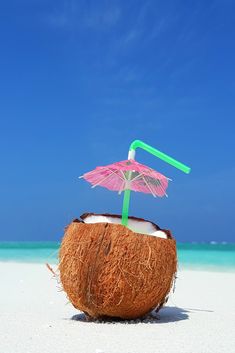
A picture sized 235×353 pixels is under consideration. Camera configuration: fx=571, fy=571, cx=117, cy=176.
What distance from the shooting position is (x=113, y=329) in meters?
5.84

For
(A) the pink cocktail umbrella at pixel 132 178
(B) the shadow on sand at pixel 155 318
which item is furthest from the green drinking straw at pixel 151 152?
(B) the shadow on sand at pixel 155 318

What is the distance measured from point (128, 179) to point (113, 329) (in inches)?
70.8

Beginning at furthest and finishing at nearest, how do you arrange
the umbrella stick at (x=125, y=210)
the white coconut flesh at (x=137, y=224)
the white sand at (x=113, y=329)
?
the white coconut flesh at (x=137, y=224) < the umbrella stick at (x=125, y=210) < the white sand at (x=113, y=329)

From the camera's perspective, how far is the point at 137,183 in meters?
6.88

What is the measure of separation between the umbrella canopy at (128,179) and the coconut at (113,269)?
0.63 m

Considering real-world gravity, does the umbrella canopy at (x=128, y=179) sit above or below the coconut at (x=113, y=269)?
above

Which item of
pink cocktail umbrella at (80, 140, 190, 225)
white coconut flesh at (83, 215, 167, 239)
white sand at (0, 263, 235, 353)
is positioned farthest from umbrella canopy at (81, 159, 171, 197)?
white sand at (0, 263, 235, 353)

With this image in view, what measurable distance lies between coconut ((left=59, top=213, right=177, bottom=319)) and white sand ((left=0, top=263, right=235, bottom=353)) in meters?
0.23

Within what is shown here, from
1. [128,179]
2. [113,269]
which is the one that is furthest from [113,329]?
[128,179]

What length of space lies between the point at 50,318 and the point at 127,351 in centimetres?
210

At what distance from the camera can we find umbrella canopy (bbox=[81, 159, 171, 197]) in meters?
6.59

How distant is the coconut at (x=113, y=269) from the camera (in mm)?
6008

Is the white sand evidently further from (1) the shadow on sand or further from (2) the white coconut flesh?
(2) the white coconut flesh

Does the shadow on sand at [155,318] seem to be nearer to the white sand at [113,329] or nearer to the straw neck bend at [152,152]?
the white sand at [113,329]
